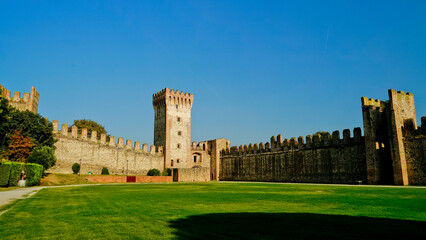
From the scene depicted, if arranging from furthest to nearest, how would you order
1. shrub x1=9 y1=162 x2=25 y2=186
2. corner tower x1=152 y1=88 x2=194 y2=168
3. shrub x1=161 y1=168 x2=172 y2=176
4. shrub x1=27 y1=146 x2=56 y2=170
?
corner tower x1=152 y1=88 x2=194 y2=168 < shrub x1=161 y1=168 x2=172 y2=176 < shrub x1=27 y1=146 x2=56 y2=170 < shrub x1=9 y1=162 x2=25 y2=186

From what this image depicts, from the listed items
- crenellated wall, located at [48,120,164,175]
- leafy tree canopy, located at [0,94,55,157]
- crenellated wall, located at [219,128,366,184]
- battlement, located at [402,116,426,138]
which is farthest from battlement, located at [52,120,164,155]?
battlement, located at [402,116,426,138]

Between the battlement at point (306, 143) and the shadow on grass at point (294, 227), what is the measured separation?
90.5ft

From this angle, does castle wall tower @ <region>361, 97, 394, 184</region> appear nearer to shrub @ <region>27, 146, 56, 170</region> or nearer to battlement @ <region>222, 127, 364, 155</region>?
battlement @ <region>222, 127, 364, 155</region>

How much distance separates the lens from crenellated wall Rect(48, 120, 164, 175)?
38219 millimetres

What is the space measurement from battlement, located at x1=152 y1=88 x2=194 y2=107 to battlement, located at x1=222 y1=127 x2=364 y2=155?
1390 cm

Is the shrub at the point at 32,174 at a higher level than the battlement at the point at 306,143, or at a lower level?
lower

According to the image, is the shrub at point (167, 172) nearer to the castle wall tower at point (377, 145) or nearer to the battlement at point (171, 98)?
A: the battlement at point (171, 98)

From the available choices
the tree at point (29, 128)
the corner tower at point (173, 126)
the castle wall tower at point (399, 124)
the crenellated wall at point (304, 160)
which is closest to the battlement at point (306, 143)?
the crenellated wall at point (304, 160)

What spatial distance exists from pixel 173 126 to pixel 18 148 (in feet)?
89.0

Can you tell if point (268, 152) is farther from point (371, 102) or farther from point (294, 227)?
point (294, 227)

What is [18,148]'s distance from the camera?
30141mm

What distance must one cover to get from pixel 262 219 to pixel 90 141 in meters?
39.3

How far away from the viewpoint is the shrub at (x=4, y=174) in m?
22.1

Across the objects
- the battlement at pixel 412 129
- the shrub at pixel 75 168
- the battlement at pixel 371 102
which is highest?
the battlement at pixel 371 102
